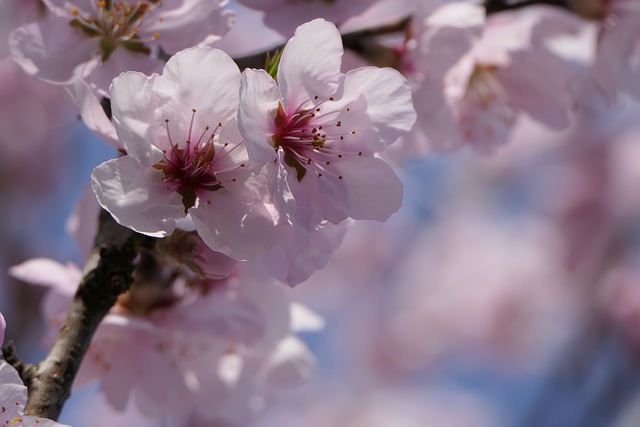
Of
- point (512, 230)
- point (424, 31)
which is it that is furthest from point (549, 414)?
point (512, 230)

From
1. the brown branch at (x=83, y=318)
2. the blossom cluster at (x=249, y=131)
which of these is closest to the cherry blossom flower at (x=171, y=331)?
the blossom cluster at (x=249, y=131)

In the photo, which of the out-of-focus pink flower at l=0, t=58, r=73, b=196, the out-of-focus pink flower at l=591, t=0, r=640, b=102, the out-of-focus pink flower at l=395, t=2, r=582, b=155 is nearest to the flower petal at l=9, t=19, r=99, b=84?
the out-of-focus pink flower at l=395, t=2, r=582, b=155

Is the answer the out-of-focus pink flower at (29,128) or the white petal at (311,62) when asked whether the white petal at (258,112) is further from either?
the out-of-focus pink flower at (29,128)

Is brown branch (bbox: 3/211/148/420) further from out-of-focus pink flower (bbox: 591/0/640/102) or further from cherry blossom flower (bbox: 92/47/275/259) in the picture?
out-of-focus pink flower (bbox: 591/0/640/102)

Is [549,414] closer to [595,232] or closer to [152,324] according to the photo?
[595,232]

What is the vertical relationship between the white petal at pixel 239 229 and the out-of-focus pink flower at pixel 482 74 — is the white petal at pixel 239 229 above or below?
above

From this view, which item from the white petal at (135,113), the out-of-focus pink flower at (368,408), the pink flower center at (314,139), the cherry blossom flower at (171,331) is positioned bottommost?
the out-of-focus pink flower at (368,408)
